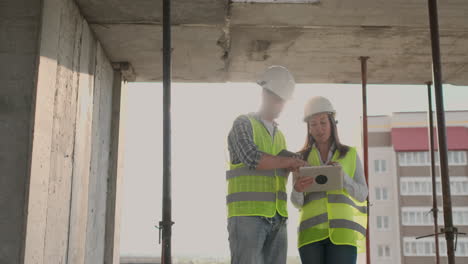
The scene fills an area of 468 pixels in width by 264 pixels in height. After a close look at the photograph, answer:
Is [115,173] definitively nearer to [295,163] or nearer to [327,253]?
[295,163]

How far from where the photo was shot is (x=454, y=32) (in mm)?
5949

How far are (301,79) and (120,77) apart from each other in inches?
97.8

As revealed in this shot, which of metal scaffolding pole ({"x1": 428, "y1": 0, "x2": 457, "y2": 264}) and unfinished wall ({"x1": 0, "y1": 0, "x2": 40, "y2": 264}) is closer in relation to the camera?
metal scaffolding pole ({"x1": 428, "y1": 0, "x2": 457, "y2": 264})

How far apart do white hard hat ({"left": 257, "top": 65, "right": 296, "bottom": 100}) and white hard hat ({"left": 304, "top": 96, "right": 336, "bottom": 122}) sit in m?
0.18

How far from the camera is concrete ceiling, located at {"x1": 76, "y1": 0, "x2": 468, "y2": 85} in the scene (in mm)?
5285

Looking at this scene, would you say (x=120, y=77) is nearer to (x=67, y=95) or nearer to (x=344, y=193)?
(x=67, y=95)

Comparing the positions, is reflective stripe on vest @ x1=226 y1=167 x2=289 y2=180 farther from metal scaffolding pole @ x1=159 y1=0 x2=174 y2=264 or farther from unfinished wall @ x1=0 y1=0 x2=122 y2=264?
unfinished wall @ x1=0 y1=0 x2=122 y2=264

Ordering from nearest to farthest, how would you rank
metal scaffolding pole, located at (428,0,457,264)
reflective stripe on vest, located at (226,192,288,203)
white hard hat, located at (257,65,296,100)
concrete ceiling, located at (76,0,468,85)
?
1. metal scaffolding pole, located at (428,0,457,264)
2. reflective stripe on vest, located at (226,192,288,203)
3. white hard hat, located at (257,65,296,100)
4. concrete ceiling, located at (76,0,468,85)

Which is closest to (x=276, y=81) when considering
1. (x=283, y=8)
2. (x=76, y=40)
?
(x=283, y=8)

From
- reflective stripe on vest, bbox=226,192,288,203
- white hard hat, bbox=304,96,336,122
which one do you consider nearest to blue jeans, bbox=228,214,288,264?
reflective stripe on vest, bbox=226,192,288,203

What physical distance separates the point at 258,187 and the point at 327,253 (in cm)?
66

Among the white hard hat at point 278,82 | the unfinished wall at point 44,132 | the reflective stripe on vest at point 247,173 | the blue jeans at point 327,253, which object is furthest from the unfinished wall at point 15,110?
the blue jeans at point 327,253

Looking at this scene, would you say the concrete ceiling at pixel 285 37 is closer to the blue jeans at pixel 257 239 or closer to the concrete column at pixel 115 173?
the concrete column at pixel 115 173

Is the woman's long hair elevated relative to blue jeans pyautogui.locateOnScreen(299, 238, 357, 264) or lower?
elevated
